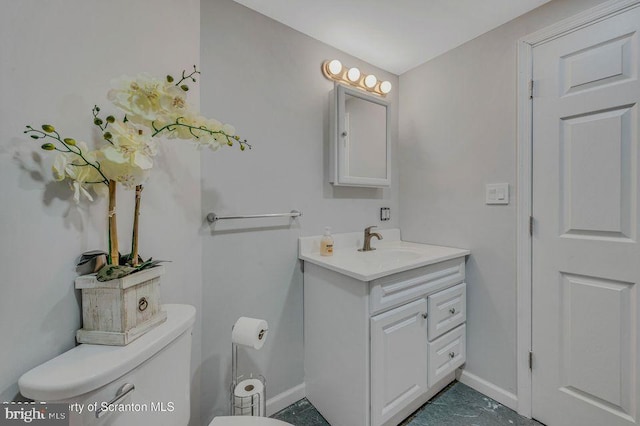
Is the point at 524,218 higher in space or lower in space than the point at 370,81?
lower

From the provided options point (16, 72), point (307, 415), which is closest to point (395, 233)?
point (307, 415)

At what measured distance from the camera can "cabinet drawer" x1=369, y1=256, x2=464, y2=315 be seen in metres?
Result: 1.18

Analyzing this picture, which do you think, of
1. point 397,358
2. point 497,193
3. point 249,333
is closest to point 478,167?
point 497,193

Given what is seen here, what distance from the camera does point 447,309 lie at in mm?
1513

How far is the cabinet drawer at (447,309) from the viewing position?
143 centimetres

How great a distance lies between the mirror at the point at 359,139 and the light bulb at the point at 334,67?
134mm

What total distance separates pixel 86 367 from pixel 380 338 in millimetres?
1019

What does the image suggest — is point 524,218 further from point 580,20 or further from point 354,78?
point 354,78

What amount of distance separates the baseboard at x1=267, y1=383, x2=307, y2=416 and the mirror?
123cm

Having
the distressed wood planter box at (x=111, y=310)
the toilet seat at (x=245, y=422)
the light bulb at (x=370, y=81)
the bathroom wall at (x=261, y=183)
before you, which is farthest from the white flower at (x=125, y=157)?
the light bulb at (x=370, y=81)

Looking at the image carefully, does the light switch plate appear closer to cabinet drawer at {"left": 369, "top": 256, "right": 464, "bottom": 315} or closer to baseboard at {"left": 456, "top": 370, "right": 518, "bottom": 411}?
cabinet drawer at {"left": 369, "top": 256, "right": 464, "bottom": 315}

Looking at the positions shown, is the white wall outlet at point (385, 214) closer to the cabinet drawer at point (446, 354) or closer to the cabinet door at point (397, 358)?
the cabinet door at point (397, 358)

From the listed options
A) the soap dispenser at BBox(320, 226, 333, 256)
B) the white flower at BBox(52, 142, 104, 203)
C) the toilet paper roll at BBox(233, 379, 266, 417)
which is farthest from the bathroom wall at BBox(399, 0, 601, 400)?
the white flower at BBox(52, 142, 104, 203)

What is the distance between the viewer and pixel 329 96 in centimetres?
166
